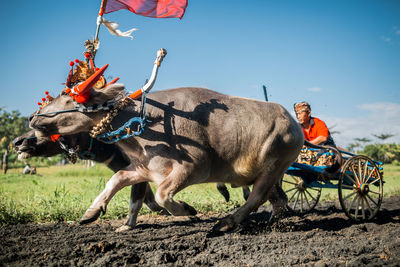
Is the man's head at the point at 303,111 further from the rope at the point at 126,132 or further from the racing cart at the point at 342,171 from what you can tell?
the rope at the point at 126,132

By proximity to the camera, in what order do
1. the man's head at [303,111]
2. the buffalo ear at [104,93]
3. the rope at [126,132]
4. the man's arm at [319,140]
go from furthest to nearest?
the man's head at [303,111]
the man's arm at [319,140]
the buffalo ear at [104,93]
the rope at [126,132]

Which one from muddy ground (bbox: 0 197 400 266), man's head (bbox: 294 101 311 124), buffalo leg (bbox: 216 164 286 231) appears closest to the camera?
muddy ground (bbox: 0 197 400 266)

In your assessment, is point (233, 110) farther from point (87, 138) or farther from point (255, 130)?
point (87, 138)

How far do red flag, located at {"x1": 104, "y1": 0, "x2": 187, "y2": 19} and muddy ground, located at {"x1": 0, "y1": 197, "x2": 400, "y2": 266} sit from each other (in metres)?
2.99

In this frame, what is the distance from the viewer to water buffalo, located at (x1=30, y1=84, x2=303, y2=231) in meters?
4.13

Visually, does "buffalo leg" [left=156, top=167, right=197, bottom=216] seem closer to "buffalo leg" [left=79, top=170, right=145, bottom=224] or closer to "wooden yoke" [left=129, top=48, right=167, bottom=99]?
"buffalo leg" [left=79, top=170, right=145, bottom=224]

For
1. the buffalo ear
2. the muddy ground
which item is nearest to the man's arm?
the muddy ground

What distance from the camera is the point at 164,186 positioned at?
3992 mm

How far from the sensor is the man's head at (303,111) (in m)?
6.54

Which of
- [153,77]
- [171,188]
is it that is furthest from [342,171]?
[153,77]

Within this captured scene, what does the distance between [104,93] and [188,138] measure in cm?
113

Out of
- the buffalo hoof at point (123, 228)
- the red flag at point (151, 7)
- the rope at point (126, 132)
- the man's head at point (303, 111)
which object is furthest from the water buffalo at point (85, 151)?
the man's head at point (303, 111)

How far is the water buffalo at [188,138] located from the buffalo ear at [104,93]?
1 centimetres

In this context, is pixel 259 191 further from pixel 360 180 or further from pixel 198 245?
pixel 360 180
